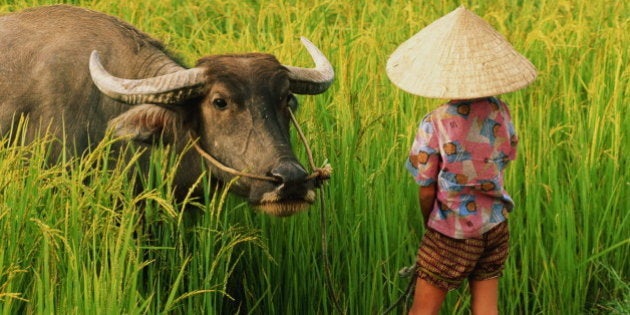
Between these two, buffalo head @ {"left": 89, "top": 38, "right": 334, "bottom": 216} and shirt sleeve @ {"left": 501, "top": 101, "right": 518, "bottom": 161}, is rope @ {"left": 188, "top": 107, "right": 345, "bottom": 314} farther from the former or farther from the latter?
shirt sleeve @ {"left": 501, "top": 101, "right": 518, "bottom": 161}

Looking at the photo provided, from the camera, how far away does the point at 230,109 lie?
3643mm

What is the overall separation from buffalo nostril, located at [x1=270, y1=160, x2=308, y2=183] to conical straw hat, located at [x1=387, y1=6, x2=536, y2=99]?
1.48 ft

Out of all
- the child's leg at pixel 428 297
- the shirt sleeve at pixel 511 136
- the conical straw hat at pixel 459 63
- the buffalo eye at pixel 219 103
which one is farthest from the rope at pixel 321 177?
the shirt sleeve at pixel 511 136

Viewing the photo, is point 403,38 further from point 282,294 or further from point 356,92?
point 282,294

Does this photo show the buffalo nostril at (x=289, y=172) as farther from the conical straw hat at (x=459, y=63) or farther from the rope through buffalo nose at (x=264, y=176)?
the conical straw hat at (x=459, y=63)

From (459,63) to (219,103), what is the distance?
954 mm

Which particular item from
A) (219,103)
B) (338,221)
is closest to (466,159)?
(338,221)

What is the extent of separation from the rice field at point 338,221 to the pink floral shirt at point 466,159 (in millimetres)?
564

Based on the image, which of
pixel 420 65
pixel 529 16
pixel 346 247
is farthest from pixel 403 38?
pixel 420 65

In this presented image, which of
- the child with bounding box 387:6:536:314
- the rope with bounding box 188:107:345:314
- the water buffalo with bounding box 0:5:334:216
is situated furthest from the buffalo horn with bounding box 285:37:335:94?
the child with bounding box 387:6:536:314

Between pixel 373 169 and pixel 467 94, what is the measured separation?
41.8 inches

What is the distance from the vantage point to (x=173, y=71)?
4023 millimetres

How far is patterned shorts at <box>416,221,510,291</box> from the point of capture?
3.14m

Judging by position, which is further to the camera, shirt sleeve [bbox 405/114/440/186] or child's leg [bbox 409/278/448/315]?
child's leg [bbox 409/278/448/315]
